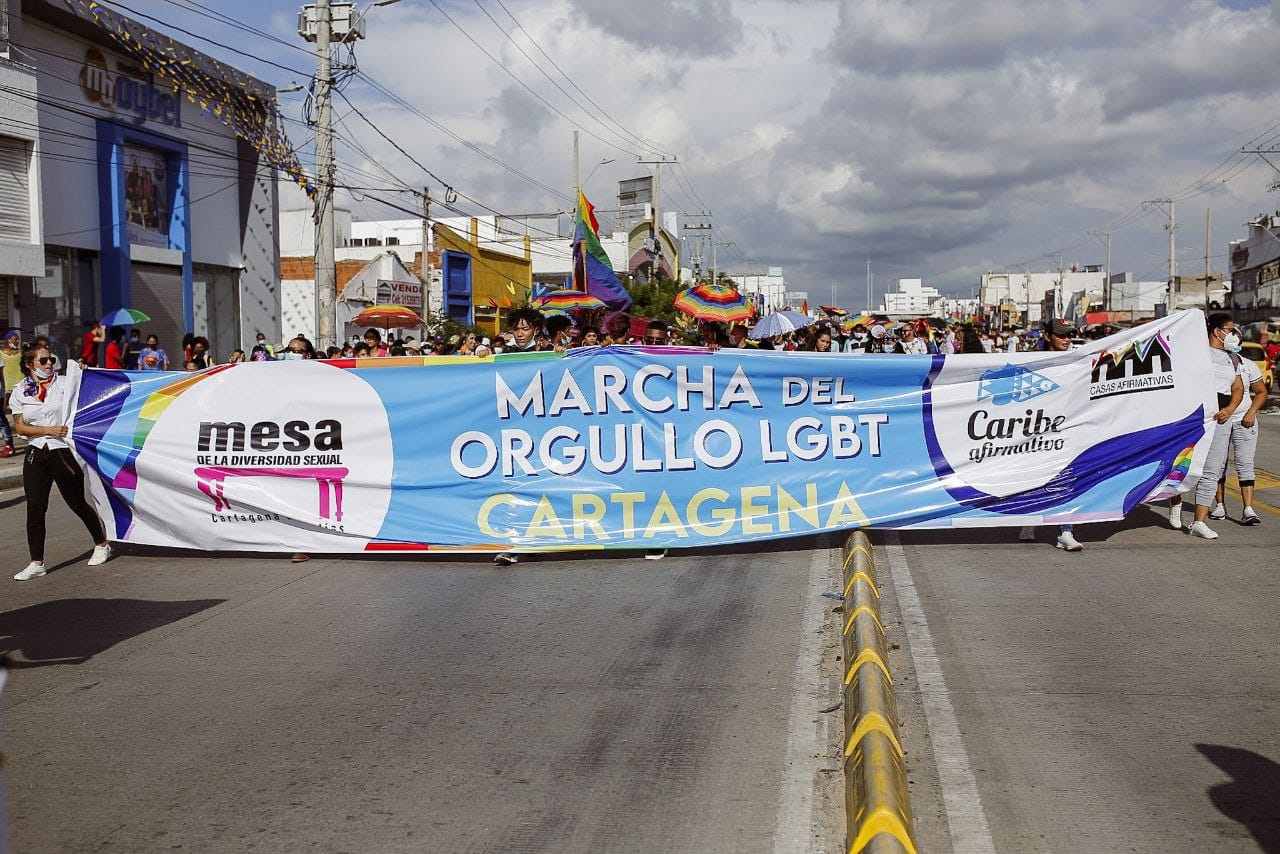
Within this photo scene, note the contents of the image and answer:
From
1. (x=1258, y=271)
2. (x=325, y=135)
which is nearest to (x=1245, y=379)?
(x=325, y=135)

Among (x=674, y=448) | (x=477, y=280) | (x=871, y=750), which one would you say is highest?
(x=477, y=280)

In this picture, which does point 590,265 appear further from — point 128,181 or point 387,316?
point 128,181

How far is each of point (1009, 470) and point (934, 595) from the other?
71.5 inches

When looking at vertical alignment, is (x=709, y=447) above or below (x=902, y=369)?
below

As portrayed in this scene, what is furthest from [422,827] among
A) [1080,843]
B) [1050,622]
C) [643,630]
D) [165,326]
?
[165,326]

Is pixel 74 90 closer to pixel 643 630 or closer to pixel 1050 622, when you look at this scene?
pixel 643 630

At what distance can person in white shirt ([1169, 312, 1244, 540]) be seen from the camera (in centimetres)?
923

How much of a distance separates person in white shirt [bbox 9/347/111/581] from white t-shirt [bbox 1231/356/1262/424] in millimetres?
9566

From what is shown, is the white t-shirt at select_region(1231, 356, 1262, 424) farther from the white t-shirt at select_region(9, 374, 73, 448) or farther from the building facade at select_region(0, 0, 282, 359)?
the building facade at select_region(0, 0, 282, 359)

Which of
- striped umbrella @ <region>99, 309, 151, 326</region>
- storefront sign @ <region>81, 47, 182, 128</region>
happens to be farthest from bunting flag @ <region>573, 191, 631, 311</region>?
storefront sign @ <region>81, 47, 182, 128</region>

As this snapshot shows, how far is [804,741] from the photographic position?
4820 millimetres

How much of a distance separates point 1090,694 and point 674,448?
13.3ft

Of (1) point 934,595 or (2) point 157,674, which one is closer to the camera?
(2) point 157,674

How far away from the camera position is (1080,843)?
386 cm
